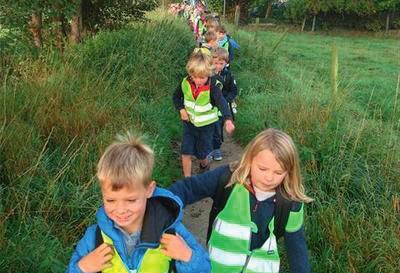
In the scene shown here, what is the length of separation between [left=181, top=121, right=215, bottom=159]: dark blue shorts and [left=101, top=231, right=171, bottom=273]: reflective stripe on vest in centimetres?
338

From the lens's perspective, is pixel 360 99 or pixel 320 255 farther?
pixel 360 99

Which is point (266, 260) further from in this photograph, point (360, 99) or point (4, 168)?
point (360, 99)

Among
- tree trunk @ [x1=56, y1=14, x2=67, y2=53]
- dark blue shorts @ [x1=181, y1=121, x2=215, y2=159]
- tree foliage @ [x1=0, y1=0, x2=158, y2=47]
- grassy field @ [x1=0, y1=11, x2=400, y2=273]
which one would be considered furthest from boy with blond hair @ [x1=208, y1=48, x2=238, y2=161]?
tree trunk @ [x1=56, y1=14, x2=67, y2=53]

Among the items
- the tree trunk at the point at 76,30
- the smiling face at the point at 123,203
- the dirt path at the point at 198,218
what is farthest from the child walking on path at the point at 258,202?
the tree trunk at the point at 76,30

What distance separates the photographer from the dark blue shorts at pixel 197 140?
18.4ft

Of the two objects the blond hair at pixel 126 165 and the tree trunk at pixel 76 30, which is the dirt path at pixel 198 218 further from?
the tree trunk at pixel 76 30

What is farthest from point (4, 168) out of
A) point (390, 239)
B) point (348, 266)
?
point (390, 239)

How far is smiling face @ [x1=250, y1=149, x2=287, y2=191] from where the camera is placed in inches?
102

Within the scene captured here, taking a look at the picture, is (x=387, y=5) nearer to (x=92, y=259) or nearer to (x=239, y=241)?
(x=239, y=241)

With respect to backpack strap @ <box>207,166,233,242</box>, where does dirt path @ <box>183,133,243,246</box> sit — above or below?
below

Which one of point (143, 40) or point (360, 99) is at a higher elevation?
point (143, 40)

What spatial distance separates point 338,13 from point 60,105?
34.7 metres

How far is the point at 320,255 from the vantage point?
4145mm

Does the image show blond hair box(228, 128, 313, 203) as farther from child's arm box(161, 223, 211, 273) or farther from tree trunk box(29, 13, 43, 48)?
tree trunk box(29, 13, 43, 48)
